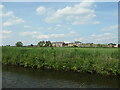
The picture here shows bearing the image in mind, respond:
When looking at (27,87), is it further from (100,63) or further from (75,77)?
(100,63)

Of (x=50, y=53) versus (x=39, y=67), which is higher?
(x=50, y=53)

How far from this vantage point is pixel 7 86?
10.8 metres

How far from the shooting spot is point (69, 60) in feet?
54.4

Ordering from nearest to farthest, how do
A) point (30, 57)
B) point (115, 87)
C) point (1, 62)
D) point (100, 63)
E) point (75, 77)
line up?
point (115, 87), point (75, 77), point (100, 63), point (30, 57), point (1, 62)

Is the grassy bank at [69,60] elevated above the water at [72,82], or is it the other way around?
the grassy bank at [69,60]

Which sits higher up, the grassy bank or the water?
the grassy bank

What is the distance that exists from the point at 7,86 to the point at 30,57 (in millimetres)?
8639

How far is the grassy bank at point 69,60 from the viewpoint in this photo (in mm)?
14984

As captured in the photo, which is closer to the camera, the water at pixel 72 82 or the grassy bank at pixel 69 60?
the water at pixel 72 82

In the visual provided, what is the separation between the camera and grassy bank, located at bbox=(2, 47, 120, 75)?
15.0 metres

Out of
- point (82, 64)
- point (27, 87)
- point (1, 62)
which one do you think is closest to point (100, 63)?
point (82, 64)

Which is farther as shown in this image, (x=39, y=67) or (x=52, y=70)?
(x=39, y=67)

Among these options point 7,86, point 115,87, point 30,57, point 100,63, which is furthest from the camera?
point 30,57

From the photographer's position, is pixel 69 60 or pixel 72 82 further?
pixel 69 60
